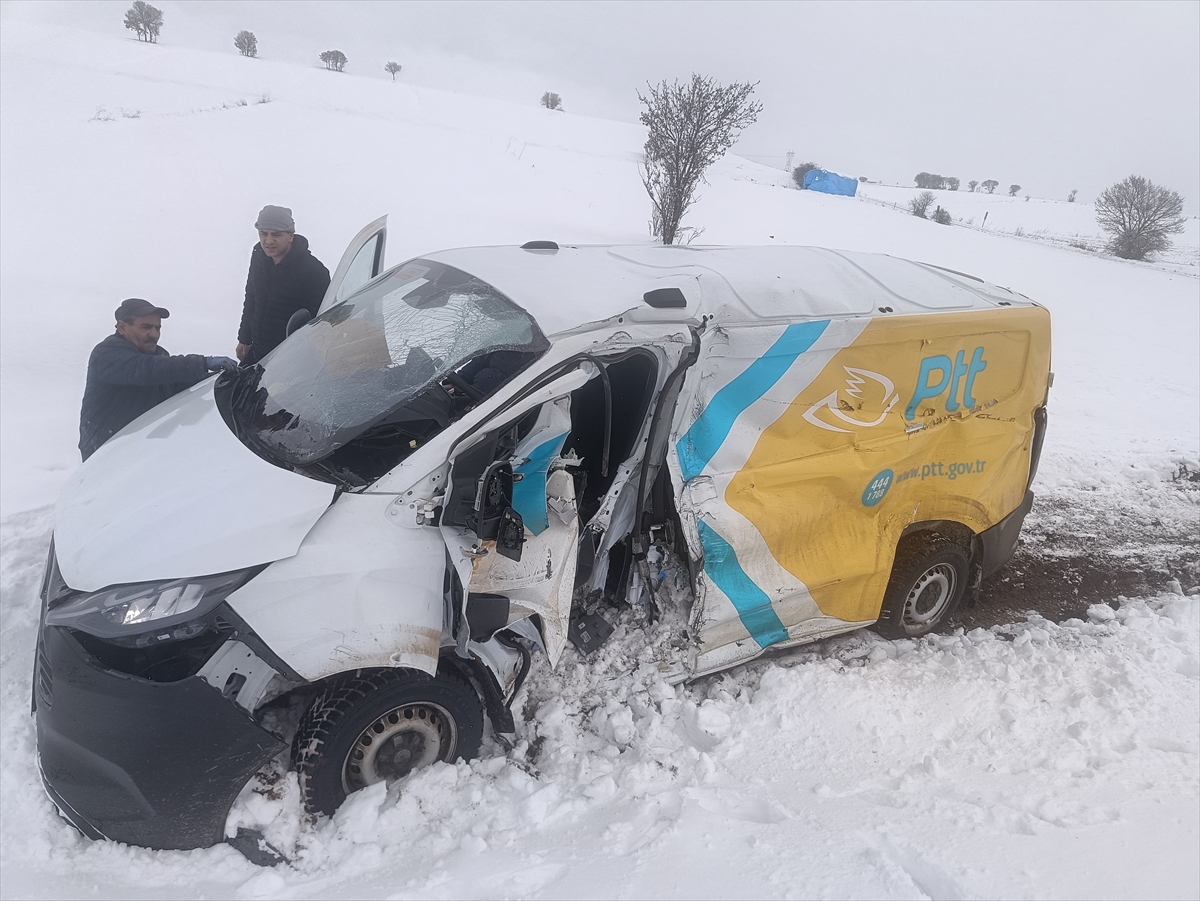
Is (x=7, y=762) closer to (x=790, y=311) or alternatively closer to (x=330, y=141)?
(x=790, y=311)

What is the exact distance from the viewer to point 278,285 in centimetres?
491

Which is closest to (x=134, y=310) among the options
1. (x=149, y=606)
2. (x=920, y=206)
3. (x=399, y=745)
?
(x=149, y=606)

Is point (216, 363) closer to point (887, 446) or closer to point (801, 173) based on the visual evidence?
point (887, 446)

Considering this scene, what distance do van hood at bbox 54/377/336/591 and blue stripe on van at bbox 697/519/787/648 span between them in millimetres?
1548

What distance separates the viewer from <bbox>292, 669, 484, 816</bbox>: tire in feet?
7.94

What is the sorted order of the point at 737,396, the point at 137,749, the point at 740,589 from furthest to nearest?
the point at 740,589 < the point at 737,396 < the point at 137,749

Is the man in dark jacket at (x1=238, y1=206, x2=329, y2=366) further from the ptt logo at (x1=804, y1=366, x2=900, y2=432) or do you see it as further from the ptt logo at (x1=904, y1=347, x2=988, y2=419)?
the ptt logo at (x1=904, y1=347, x2=988, y2=419)

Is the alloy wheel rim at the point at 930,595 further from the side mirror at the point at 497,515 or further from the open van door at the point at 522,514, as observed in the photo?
the side mirror at the point at 497,515

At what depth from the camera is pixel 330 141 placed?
20656 mm

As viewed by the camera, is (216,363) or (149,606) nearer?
(149,606)

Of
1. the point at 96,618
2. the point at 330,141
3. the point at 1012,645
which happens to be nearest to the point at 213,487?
the point at 96,618

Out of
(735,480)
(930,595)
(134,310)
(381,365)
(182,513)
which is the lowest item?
(930,595)

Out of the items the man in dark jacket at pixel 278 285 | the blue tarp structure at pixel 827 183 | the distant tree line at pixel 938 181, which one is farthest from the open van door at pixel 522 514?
the distant tree line at pixel 938 181

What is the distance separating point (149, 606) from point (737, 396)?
229 centimetres
